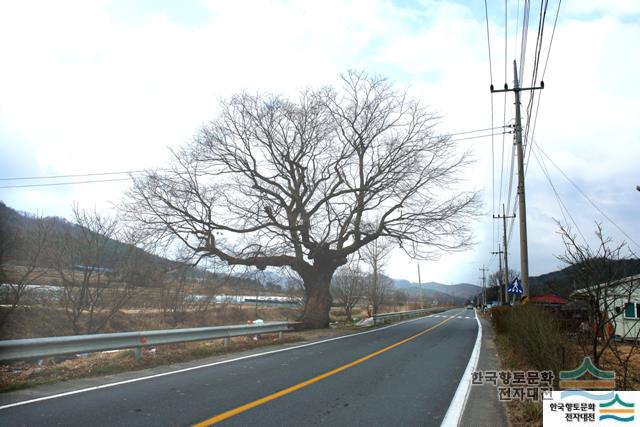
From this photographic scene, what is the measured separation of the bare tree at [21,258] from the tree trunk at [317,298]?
1248cm

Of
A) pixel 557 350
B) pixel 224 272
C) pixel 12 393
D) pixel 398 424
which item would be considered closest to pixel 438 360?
pixel 557 350

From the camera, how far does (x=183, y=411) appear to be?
6.13 meters

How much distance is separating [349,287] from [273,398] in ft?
128

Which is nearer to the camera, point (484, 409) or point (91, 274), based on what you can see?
point (484, 409)

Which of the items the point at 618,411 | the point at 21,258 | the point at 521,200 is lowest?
the point at 618,411

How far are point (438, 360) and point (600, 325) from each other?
614 centimetres

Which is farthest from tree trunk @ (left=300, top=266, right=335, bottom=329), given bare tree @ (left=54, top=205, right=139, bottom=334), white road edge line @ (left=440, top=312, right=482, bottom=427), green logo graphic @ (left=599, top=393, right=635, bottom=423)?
green logo graphic @ (left=599, top=393, right=635, bottom=423)

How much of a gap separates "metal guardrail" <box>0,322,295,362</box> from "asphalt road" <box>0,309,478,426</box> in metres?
1.87

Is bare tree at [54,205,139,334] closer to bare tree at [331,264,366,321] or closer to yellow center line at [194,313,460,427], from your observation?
yellow center line at [194,313,460,427]

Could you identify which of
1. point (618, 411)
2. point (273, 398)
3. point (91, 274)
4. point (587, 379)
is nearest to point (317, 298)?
point (91, 274)

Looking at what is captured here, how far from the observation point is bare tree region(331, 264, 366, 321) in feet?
149

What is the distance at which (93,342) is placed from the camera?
9.63 m

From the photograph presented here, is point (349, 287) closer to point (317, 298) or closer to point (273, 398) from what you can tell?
point (317, 298)

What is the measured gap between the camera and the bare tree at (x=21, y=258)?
14789 mm
